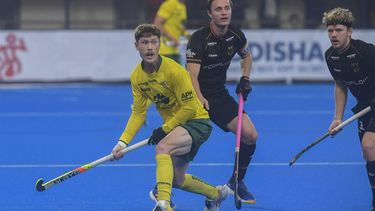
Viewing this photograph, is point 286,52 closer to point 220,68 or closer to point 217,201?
point 220,68

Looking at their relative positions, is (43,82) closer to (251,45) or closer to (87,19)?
(87,19)

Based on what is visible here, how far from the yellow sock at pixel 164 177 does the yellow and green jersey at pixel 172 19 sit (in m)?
5.93

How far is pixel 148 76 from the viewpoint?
6.15m

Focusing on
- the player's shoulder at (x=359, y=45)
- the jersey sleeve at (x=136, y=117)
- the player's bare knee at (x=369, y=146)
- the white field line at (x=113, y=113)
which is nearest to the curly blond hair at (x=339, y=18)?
the player's shoulder at (x=359, y=45)

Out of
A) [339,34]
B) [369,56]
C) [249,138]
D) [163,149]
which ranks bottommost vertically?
[249,138]

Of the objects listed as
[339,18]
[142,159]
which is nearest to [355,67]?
[339,18]

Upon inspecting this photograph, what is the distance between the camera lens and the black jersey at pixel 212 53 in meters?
6.99

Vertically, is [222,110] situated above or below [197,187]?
above

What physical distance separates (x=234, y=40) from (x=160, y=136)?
1.41m

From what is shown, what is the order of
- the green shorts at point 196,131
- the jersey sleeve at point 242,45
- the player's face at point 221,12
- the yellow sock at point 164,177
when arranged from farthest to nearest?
the jersey sleeve at point 242,45 → the player's face at point 221,12 → the green shorts at point 196,131 → the yellow sock at point 164,177

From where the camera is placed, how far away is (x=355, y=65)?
640 cm

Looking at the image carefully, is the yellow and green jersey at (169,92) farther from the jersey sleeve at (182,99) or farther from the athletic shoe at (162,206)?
the athletic shoe at (162,206)

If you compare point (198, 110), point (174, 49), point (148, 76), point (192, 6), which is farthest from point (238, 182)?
point (192, 6)

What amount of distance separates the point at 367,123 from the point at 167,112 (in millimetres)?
1516
